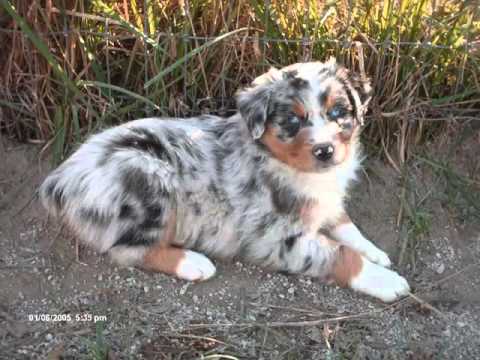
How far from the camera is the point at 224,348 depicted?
390 cm

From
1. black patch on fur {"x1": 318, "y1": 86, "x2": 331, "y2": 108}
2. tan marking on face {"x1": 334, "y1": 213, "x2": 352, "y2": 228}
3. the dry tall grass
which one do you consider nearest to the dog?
black patch on fur {"x1": 318, "y1": 86, "x2": 331, "y2": 108}

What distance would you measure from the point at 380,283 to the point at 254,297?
0.76 metres

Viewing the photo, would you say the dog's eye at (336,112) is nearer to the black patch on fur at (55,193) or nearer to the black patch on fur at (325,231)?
the black patch on fur at (325,231)

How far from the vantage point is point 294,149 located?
4.11 metres

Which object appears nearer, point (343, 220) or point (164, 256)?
point (164, 256)

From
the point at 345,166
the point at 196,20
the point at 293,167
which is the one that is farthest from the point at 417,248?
the point at 196,20

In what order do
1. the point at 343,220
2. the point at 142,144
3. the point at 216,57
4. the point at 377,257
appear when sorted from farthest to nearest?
the point at 216,57, the point at 343,220, the point at 377,257, the point at 142,144

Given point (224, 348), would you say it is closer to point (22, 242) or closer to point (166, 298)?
point (166, 298)

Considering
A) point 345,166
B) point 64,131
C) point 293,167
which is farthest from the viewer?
point 64,131

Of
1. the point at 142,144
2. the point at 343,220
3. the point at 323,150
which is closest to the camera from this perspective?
the point at 323,150

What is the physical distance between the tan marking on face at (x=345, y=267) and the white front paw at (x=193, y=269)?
0.75 metres

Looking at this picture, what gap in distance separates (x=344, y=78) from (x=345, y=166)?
576 millimetres

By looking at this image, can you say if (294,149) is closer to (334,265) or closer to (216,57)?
(334,265)

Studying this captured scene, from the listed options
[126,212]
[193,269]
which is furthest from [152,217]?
[193,269]
